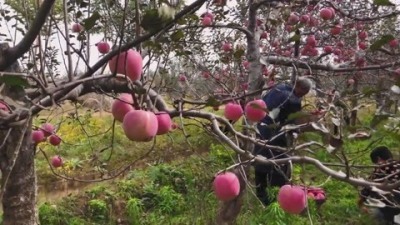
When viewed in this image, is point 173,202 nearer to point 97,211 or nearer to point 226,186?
point 97,211

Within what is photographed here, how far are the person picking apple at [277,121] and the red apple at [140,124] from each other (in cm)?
42

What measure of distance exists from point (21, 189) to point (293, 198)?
126 centimetres

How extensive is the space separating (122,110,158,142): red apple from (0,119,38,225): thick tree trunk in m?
1.15

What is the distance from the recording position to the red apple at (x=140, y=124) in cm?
118

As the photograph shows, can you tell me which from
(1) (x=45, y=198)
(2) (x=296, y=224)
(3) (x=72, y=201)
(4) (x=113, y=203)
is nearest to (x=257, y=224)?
(2) (x=296, y=224)

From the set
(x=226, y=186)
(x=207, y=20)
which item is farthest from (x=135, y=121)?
(x=207, y=20)

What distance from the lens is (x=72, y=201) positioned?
193 inches

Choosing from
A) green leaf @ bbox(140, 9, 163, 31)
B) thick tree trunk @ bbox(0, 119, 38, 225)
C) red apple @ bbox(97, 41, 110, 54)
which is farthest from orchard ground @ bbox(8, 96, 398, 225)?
green leaf @ bbox(140, 9, 163, 31)

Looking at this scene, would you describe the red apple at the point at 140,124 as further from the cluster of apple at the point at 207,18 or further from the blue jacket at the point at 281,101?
the blue jacket at the point at 281,101

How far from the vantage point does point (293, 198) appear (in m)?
1.72

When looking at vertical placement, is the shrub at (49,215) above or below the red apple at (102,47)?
below

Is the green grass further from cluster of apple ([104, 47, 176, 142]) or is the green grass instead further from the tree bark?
A: cluster of apple ([104, 47, 176, 142])

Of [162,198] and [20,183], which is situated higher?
[20,183]

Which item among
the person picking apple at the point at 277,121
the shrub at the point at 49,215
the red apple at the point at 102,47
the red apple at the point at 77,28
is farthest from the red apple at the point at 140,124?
the shrub at the point at 49,215
